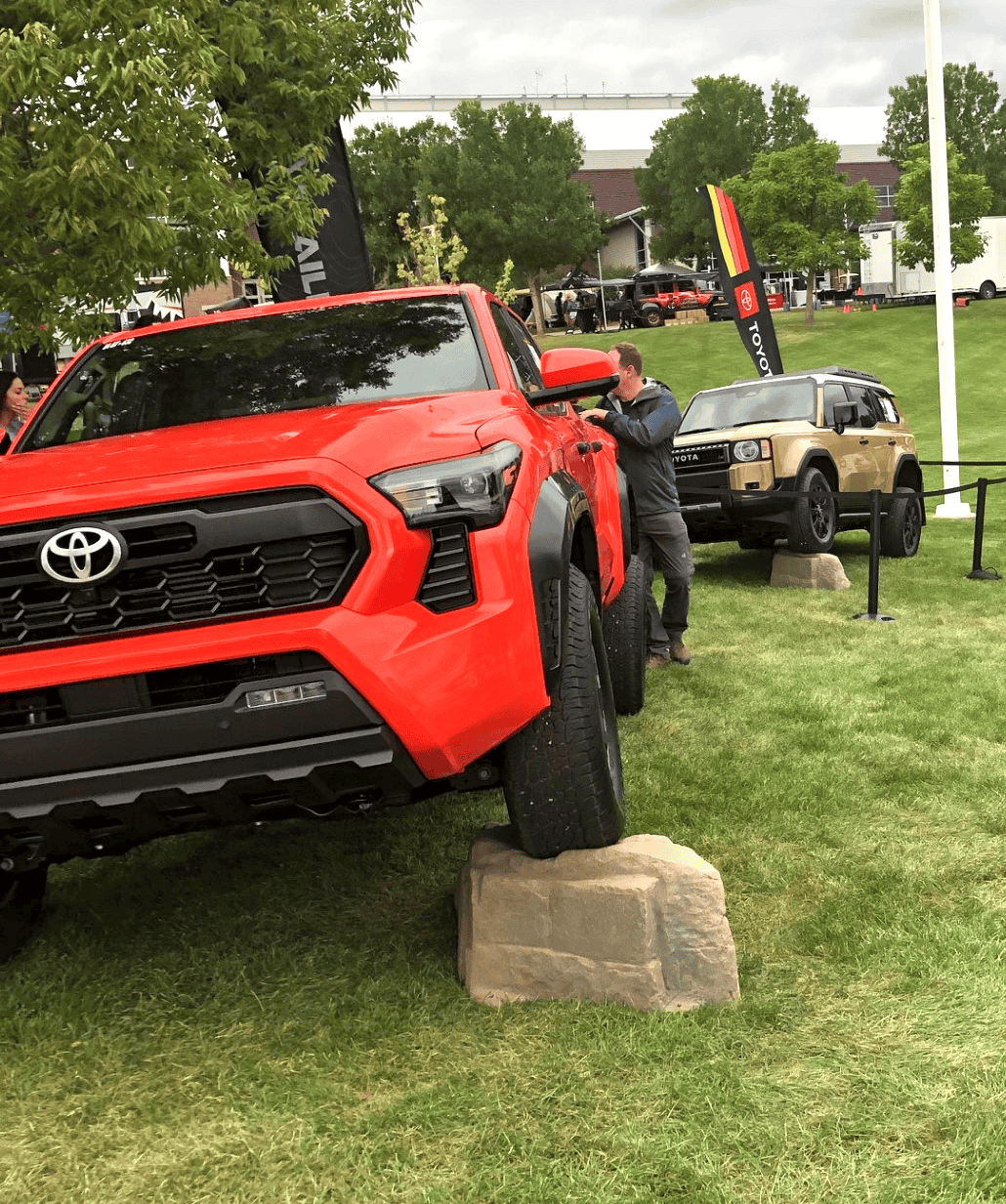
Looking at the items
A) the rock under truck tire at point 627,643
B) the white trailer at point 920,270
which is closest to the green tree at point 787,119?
the white trailer at point 920,270

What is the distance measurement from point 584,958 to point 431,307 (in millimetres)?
2303

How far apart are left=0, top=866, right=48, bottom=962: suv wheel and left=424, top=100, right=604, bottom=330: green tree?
50402mm

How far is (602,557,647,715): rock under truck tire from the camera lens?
247 inches

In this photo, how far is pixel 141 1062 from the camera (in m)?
3.31

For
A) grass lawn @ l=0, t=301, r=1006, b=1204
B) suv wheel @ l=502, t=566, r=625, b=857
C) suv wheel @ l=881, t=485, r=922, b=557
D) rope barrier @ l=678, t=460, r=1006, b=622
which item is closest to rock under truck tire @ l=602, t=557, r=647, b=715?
grass lawn @ l=0, t=301, r=1006, b=1204

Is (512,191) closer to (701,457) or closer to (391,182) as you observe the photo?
(391,182)

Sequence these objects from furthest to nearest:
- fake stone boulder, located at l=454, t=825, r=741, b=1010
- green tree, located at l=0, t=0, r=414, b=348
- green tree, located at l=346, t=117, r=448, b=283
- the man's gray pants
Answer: green tree, located at l=346, t=117, r=448, b=283 < the man's gray pants < green tree, located at l=0, t=0, r=414, b=348 < fake stone boulder, located at l=454, t=825, r=741, b=1010

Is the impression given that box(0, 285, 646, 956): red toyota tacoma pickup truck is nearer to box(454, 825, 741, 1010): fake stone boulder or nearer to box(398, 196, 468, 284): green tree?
box(454, 825, 741, 1010): fake stone boulder

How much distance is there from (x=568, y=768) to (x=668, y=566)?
4.54 metres

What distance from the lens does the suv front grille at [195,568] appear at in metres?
2.93

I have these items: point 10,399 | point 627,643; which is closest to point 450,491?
point 627,643

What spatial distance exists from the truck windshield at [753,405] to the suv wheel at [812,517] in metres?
0.87

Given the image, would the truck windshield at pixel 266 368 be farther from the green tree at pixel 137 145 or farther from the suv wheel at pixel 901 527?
the suv wheel at pixel 901 527

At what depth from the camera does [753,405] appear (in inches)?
463
